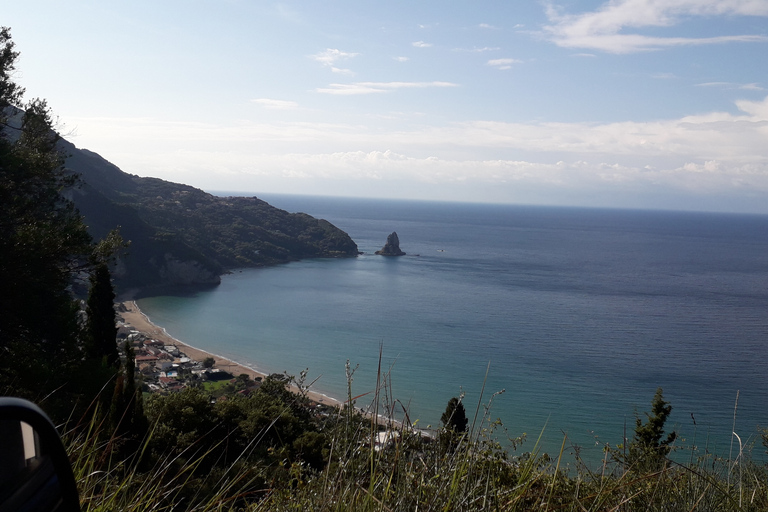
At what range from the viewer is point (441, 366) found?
3416 centimetres

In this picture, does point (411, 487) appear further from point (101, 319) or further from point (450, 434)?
point (101, 319)

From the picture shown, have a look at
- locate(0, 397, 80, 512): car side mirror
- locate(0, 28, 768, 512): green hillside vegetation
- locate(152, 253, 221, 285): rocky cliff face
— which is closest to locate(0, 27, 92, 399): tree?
locate(0, 28, 768, 512): green hillside vegetation

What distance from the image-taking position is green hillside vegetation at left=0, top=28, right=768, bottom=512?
2.31 m

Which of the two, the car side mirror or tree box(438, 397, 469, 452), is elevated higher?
the car side mirror

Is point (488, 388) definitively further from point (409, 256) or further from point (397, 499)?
point (409, 256)

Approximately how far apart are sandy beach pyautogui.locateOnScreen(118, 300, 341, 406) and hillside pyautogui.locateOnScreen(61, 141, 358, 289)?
857 centimetres

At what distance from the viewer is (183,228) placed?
79.1 metres

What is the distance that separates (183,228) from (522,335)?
56226mm

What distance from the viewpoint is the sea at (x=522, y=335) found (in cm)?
2745

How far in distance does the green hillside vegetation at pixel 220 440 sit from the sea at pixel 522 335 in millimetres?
3765

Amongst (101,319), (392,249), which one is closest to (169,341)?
(101,319)

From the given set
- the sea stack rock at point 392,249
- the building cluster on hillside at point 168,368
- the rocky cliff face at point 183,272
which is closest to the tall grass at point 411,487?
the building cluster on hillside at point 168,368

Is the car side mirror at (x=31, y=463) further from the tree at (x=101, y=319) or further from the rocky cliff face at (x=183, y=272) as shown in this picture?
the rocky cliff face at (x=183, y=272)

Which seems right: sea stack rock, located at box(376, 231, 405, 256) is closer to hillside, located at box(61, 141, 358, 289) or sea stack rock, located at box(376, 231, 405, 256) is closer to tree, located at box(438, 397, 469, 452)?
hillside, located at box(61, 141, 358, 289)
